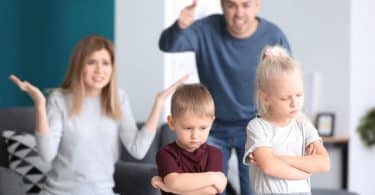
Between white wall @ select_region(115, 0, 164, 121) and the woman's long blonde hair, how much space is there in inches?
53.3

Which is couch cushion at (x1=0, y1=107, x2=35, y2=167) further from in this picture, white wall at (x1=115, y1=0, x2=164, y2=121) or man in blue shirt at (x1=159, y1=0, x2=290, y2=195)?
man in blue shirt at (x1=159, y1=0, x2=290, y2=195)

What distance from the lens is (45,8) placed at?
521 centimetres

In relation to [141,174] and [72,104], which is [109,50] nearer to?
[72,104]

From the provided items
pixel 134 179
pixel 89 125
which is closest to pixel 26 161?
pixel 134 179

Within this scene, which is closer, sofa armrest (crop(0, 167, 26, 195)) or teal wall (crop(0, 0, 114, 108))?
sofa armrest (crop(0, 167, 26, 195))

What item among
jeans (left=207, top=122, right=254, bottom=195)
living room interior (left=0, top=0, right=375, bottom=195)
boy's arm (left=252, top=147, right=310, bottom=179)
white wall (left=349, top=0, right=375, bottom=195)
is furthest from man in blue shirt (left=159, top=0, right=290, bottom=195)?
white wall (left=349, top=0, right=375, bottom=195)

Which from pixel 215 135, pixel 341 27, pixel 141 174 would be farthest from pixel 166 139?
pixel 341 27

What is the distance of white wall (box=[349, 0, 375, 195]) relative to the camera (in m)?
4.75

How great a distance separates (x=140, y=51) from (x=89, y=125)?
4.94ft

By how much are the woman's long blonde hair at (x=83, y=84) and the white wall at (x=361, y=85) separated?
210 centimetres

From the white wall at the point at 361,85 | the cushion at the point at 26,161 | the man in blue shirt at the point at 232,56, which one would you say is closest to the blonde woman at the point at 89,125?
the man in blue shirt at the point at 232,56

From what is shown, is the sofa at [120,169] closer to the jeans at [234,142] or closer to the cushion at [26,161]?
the cushion at [26,161]

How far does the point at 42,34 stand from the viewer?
5.25m

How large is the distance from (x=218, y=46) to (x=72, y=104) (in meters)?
0.65
